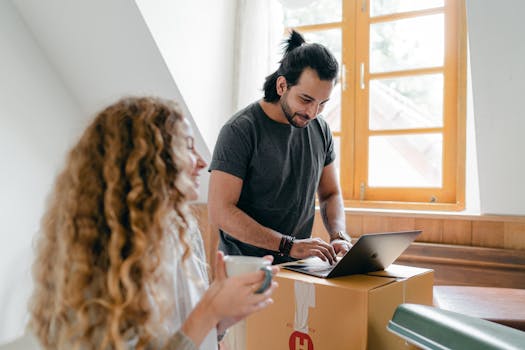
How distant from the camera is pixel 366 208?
2395mm

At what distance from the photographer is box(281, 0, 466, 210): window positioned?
230 centimetres

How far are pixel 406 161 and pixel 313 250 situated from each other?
1.29m

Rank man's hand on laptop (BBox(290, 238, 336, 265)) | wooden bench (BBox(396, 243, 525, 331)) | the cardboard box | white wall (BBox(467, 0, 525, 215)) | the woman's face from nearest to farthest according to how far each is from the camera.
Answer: the woman's face
the cardboard box
man's hand on laptop (BBox(290, 238, 336, 265))
white wall (BBox(467, 0, 525, 215))
wooden bench (BBox(396, 243, 525, 331))

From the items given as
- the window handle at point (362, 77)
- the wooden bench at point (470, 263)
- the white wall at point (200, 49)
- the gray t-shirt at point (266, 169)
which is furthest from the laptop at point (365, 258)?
the window handle at point (362, 77)

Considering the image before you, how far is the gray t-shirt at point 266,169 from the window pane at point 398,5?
122cm

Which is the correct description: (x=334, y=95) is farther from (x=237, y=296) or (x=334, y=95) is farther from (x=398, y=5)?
(x=237, y=296)

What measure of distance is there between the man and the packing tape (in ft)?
1.01

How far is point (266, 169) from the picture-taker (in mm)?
1555

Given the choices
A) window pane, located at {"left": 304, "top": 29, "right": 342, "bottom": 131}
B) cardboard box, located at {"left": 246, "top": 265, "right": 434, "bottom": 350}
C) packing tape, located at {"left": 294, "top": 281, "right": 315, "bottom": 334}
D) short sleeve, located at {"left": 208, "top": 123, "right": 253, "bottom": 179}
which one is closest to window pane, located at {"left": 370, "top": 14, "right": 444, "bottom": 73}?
window pane, located at {"left": 304, "top": 29, "right": 342, "bottom": 131}

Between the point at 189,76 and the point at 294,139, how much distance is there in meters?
0.86

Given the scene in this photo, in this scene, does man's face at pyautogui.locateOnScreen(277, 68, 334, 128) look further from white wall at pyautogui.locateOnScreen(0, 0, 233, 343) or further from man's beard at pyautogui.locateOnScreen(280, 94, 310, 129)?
white wall at pyautogui.locateOnScreen(0, 0, 233, 343)

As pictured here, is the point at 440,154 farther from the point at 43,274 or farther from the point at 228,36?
the point at 43,274

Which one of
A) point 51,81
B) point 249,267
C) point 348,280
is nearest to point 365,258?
point 348,280

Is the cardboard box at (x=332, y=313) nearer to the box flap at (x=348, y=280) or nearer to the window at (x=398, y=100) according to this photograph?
the box flap at (x=348, y=280)
